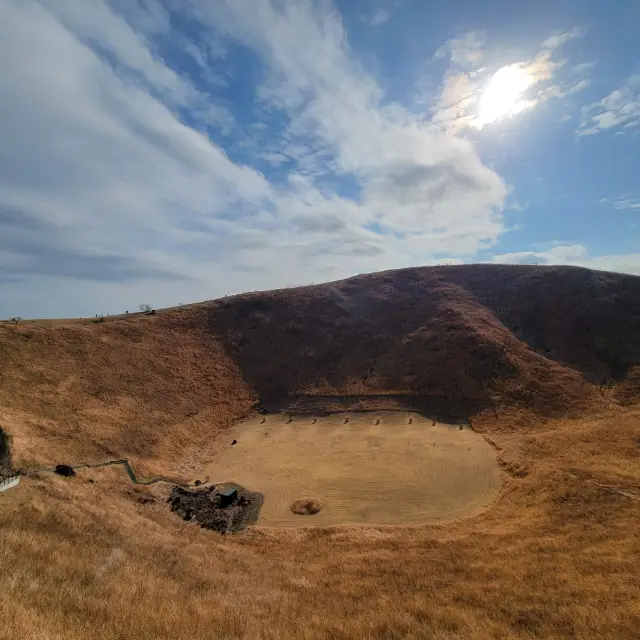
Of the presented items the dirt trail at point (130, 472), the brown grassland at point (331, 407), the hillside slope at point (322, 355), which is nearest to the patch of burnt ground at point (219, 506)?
the brown grassland at point (331, 407)

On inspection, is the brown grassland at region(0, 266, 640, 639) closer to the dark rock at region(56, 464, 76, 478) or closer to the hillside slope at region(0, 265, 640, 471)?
the hillside slope at region(0, 265, 640, 471)

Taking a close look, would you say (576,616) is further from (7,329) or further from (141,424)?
(7,329)

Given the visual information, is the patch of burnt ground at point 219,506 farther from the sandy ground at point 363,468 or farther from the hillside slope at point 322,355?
the hillside slope at point 322,355

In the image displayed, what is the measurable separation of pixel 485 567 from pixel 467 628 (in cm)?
528

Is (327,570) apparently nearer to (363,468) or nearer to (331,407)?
(363,468)

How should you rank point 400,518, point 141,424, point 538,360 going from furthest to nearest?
point 538,360, point 141,424, point 400,518

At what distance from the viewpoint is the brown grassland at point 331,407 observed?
10.2m

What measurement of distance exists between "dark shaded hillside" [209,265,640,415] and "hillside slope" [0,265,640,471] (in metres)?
0.19

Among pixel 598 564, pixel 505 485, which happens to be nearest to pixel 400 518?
pixel 505 485

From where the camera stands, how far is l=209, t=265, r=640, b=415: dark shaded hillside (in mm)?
40406

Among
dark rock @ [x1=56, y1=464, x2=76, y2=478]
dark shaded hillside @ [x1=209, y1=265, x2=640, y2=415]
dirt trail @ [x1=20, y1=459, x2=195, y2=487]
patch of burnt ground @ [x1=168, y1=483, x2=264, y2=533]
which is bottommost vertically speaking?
patch of burnt ground @ [x1=168, y1=483, x2=264, y2=533]

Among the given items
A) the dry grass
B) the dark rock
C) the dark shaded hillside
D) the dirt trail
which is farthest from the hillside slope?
the dry grass

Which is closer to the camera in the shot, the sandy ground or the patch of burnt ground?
→ the patch of burnt ground

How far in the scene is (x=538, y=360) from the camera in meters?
42.5
